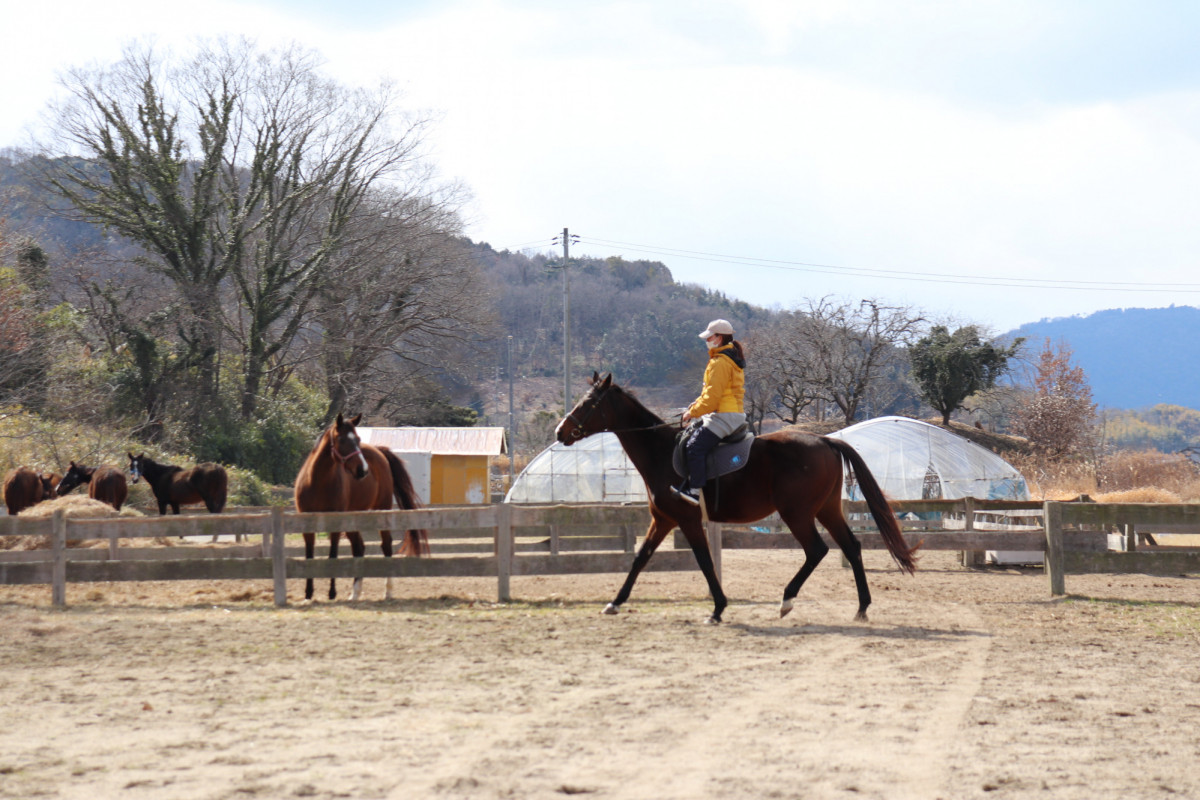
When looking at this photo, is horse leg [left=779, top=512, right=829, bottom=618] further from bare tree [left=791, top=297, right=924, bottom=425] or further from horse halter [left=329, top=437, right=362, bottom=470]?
bare tree [left=791, top=297, right=924, bottom=425]

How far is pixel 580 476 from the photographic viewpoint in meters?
34.3

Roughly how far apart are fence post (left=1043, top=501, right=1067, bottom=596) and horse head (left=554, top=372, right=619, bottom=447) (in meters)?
4.80

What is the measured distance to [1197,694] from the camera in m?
5.48

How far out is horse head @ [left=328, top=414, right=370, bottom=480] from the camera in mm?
10625

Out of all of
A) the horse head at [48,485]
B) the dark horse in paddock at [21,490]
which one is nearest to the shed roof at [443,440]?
the horse head at [48,485]

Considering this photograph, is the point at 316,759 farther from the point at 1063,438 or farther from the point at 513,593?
the point at 1063,438

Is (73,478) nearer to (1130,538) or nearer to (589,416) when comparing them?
(589,416)

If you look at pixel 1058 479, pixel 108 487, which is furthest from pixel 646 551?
pixel 1058 479

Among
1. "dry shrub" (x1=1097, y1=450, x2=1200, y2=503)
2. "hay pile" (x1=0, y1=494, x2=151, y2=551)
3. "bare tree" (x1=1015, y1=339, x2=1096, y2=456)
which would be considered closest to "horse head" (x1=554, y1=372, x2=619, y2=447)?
"hay pile" (x1=0, y1=494, x2=151, y2=551)

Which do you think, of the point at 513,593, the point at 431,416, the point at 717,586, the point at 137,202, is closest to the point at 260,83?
the point at 137,202

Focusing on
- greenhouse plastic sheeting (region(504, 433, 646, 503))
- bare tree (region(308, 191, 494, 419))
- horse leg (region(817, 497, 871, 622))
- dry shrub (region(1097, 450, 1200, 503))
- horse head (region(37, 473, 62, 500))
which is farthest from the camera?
bare tree (region(308, 191, 494, 419))

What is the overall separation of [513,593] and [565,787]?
25.9 ft

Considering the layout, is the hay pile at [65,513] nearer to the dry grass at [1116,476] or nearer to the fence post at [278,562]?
the fence post at [278,562]

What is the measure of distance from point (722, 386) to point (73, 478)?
52.5 feet
